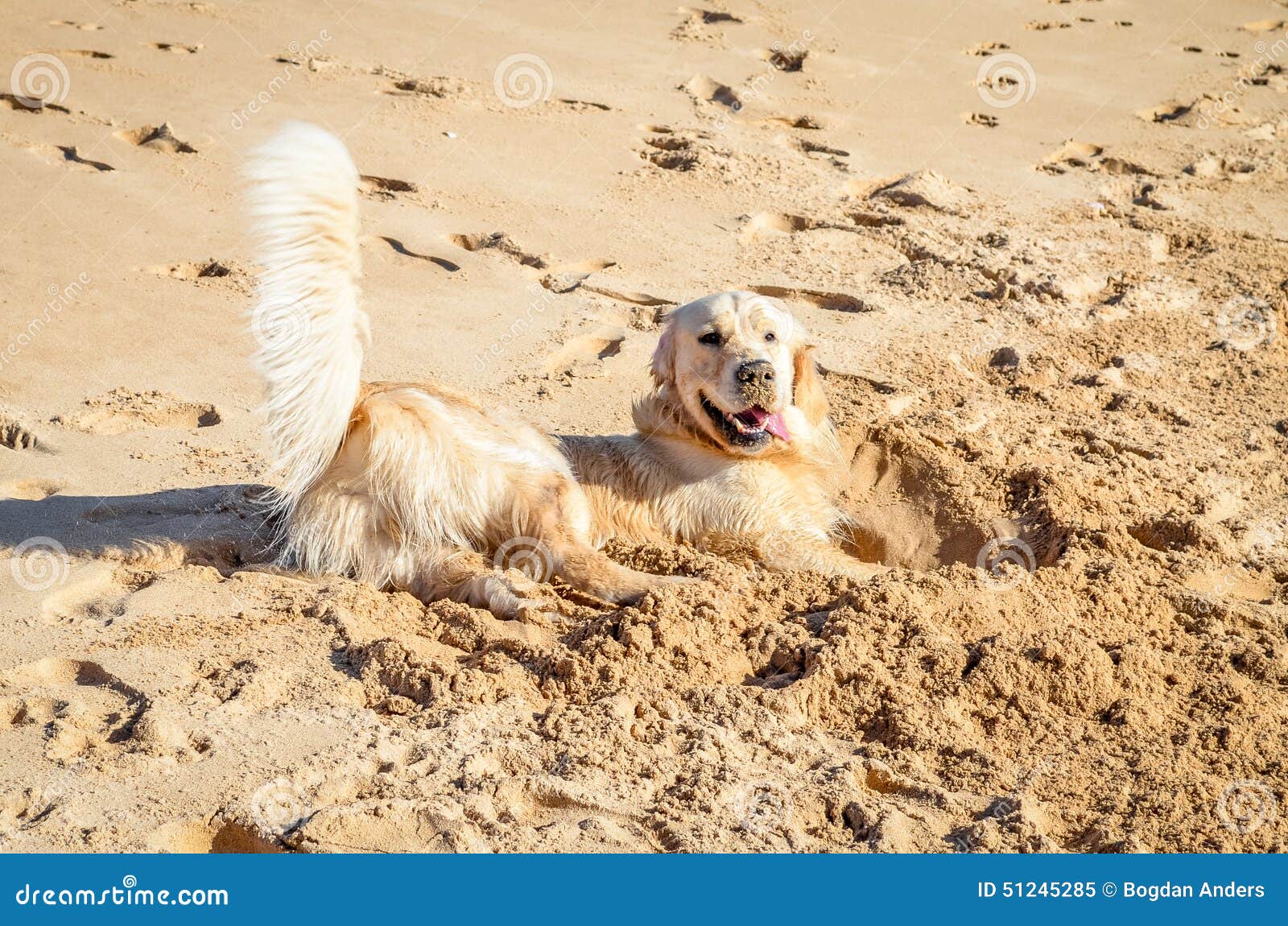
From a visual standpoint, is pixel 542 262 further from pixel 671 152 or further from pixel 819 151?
pixel 819 151

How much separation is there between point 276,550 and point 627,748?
6.43 feet

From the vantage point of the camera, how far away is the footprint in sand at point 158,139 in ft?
27.0

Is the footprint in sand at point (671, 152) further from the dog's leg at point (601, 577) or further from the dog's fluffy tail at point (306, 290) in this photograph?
the dog's leg at point (601, 577)

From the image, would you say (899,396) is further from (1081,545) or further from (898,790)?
(898,790)

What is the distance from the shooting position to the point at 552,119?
30.3 ft

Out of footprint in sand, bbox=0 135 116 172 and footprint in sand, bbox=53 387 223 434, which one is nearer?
footprint in sand, bbox=53 387 223 434

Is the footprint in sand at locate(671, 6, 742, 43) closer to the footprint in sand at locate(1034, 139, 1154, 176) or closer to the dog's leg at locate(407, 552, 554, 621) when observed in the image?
the footprint in sand at locate(1034, 139, 1154, 176)

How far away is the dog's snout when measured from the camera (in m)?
4.95

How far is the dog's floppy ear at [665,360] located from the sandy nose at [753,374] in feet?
1.40

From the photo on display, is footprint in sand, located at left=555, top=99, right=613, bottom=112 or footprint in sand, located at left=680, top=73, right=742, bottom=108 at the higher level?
footprint in sand, located at left=680, top=73, right=742, bottom=108

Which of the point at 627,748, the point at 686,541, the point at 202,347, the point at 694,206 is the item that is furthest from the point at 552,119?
the point at 627,748

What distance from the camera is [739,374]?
497 centimetres

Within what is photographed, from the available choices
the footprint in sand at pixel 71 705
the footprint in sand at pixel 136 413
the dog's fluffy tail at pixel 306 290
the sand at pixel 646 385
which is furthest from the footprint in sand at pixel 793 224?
the footprint in sand at pixel 71 705

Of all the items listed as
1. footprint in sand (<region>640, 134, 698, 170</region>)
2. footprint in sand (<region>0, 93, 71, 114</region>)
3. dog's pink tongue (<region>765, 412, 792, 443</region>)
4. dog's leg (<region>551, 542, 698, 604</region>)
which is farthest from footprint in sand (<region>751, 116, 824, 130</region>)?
dog's leg (<region>551, 542, 698, 604</region>)
